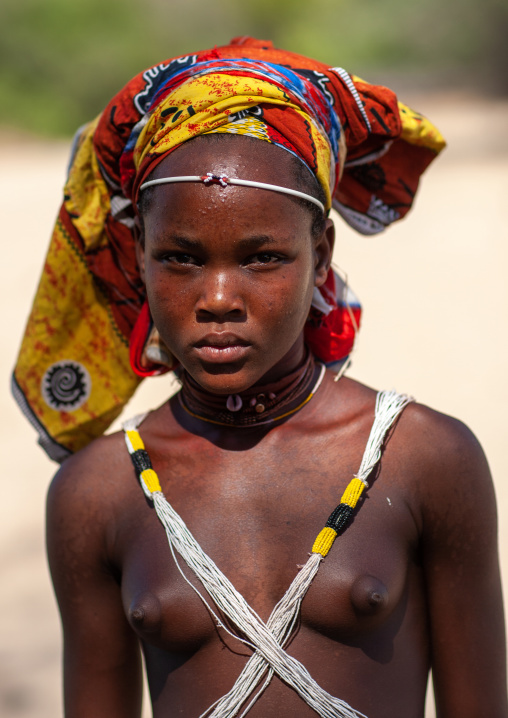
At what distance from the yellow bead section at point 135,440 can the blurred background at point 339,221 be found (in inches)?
105

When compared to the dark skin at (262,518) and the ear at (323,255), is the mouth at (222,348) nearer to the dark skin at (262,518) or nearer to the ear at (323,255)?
the dark skin at (262,518)

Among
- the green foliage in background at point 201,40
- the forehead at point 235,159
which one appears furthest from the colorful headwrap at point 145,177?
the green foliage in background at point 201,40

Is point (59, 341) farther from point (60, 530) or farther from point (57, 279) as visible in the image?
point (60, 530)

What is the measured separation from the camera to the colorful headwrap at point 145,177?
74.4 inches

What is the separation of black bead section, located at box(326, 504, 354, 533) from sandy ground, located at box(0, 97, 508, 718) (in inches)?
98.9

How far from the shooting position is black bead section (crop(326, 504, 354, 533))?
191 centimetres

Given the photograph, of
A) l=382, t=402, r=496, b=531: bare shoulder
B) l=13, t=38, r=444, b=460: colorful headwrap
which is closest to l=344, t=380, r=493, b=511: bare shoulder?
l=382, t=402, r=496, b=531: bare shoulder

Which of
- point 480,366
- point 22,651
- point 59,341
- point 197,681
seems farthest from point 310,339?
point 480,366

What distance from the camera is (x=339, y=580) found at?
1.88 metres

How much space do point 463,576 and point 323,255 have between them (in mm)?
779

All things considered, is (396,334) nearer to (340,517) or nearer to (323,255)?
(323,255)

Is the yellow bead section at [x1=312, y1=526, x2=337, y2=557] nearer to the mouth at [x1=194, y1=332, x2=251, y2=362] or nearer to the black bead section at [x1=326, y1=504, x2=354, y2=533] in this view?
the black bead section at [x1=326, y1=504, x2=354, y2=533]

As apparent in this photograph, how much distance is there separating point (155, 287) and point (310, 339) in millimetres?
529

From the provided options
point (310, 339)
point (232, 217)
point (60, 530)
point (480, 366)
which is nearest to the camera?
point (232, 217)
